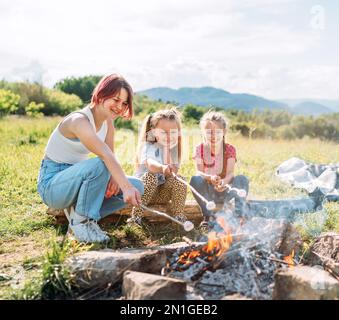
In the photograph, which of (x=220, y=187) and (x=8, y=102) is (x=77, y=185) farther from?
(x=8, y=102)

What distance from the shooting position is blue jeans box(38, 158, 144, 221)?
10.7ft

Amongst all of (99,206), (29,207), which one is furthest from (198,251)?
(29,207)

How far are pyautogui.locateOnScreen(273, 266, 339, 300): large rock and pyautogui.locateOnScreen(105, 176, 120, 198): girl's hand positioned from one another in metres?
1.34

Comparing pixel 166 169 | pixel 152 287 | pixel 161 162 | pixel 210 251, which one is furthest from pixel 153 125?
pixel 152 287

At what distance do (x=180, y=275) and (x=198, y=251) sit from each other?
0.22 metres

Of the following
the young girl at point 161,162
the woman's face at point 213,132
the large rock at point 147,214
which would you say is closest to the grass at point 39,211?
the large rock at point 147,214

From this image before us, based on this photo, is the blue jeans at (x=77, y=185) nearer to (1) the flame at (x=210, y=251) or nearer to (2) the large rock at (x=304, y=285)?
(1) the flame at (x=210, y=251)

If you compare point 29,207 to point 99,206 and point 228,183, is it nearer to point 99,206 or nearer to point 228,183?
point 99,206

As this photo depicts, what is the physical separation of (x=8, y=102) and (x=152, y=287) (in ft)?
32.6

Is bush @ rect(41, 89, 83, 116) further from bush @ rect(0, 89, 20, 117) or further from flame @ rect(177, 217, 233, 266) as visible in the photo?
flame @ rect(177, 217, 233, 266)

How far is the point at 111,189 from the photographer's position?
3.51m

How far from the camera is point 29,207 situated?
14.4 feet
